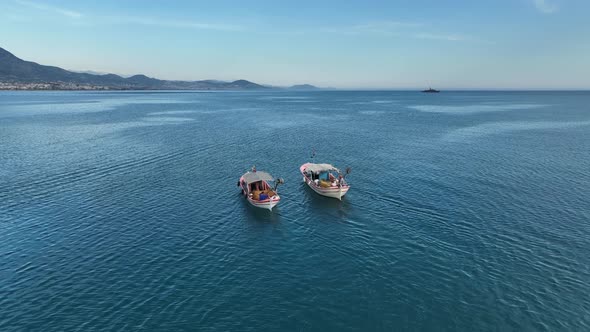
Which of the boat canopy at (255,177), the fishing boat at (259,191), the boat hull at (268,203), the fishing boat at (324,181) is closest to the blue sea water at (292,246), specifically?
the boat hull at (268,203)

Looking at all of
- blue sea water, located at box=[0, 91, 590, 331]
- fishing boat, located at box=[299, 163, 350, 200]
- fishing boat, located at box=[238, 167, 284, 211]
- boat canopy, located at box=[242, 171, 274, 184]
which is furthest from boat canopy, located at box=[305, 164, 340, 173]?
boat canopy, located at box=[242, 171, 274, 184]

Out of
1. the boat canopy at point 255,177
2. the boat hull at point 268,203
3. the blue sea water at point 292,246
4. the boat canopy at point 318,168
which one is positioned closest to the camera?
the blue sea water at point 292,246

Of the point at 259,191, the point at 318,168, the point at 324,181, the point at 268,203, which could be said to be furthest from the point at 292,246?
the point at 318,168

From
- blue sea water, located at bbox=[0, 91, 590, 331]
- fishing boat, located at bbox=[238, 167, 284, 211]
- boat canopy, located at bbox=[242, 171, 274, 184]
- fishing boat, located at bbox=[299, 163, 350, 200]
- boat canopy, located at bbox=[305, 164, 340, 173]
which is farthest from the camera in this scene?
boat canopy, located at bbox=[305, 164, 340, 173]

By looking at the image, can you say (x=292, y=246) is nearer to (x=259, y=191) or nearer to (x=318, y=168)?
(x=259, y=191)

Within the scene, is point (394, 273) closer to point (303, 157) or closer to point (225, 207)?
point (225, 207)

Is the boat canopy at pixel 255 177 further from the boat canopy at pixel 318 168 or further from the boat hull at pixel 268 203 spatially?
the boat canopy at pixel 318 168

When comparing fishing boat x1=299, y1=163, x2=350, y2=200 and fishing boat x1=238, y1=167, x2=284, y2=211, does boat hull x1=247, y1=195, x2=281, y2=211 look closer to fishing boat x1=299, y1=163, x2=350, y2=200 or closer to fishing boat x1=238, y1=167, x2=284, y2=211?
fishing boat x1=238, y1=167, x2=284, y2=211
